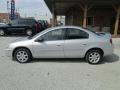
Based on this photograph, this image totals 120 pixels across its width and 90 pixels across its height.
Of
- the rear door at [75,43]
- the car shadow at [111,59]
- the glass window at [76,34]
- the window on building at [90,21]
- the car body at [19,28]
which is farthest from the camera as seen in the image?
the window on building at [90,21]

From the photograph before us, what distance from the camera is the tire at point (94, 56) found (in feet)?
23.9

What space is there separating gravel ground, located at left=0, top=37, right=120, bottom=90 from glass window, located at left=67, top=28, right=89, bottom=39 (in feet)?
3.36

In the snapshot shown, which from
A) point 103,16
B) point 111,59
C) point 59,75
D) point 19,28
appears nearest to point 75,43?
point 59,75

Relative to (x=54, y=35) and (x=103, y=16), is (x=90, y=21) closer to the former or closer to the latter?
(x=103, y=16)

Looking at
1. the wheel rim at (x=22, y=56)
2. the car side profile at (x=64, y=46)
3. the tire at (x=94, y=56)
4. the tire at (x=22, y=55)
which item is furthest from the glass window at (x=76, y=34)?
the wheel rim at (x=22, y=56)

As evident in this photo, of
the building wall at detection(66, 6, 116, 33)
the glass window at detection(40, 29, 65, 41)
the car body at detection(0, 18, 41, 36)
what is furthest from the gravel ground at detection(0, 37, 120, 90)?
the building wall at detection(66, 6, 116, 33)

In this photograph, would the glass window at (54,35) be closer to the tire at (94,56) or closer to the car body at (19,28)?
the tire at (94,56)

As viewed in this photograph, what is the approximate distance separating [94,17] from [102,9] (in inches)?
50.4

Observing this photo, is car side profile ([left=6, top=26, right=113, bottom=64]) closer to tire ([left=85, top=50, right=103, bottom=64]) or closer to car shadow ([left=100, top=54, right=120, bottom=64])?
tire ([left=85, top=50, right=103, bottom=64])

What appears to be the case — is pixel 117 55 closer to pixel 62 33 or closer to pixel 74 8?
pixel 62 33

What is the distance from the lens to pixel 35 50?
23.9 ft

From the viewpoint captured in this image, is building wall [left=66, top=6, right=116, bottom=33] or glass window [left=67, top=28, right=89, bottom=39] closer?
glass window [left=67, top=28, right=89, bottom=39]

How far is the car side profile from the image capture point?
723 centimetres

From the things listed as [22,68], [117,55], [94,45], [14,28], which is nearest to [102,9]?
[14,28]
